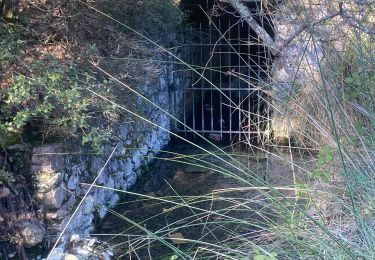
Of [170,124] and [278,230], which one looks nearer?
[278,230]

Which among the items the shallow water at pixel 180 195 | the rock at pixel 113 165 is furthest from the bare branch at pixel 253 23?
the rock at pixel 113 165

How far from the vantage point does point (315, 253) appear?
2.11 meters

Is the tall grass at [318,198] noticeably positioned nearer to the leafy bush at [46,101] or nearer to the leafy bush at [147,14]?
the leafy bush at [46,101]

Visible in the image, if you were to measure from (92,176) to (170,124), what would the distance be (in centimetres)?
278

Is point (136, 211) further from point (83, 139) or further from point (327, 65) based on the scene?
point (327, 65)

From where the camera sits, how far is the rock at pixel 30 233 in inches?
149

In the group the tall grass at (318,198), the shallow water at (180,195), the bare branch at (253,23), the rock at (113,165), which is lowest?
the shallow water at (180,195)

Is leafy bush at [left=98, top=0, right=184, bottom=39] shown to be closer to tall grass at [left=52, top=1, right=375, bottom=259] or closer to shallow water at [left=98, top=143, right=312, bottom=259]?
shallow water at [left=98, top=143, right=312, bottom=259]

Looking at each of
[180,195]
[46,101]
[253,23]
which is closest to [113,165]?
[180,195]

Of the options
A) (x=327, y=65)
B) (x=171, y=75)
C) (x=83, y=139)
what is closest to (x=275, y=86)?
(x=327, y=65)

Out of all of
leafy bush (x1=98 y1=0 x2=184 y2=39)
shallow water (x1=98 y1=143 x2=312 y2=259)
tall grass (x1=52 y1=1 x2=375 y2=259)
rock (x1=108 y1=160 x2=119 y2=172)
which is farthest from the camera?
rock (x1=108 y1=160 x2=119 y2=172)

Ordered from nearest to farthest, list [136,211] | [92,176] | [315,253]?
[315,253] < [92,176] < [136,211]


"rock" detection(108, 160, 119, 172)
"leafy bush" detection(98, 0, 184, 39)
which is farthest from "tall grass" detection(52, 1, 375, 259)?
"leafy bush" detection(98, 0, 184, 39)

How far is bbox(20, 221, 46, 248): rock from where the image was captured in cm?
379
